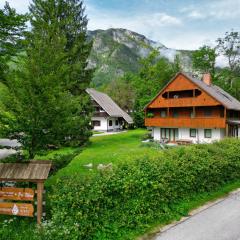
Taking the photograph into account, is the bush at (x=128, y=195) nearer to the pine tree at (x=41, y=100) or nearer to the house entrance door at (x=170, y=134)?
the pine tree at (x=41, y=100)

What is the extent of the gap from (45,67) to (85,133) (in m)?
19.2

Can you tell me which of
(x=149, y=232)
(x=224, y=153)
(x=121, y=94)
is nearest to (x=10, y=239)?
(x=149, y=232)

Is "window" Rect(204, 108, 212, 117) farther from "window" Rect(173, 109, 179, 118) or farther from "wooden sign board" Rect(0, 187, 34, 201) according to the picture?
"wooden sign board" Rect(0, 187, 34, 201)

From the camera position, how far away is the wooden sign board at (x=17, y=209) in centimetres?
961

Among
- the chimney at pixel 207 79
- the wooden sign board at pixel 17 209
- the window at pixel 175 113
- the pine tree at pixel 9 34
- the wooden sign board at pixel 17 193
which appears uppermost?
the chimney at pixel 207 79

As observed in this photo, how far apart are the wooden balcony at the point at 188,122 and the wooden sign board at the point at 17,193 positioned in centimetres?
2909

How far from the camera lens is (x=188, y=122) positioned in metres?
37.7

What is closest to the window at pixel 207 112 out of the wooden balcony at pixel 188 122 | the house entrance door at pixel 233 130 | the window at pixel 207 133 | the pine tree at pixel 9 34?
the wooden balcony at pixel 188 122

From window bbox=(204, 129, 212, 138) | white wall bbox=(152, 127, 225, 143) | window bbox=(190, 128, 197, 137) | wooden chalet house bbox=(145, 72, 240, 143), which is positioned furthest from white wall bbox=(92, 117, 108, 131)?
window bbox=(204, 129, 212, 138)

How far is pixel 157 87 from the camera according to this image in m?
54.6

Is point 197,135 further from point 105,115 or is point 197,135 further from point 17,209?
point 17,209

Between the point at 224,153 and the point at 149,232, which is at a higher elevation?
the point at 224,153

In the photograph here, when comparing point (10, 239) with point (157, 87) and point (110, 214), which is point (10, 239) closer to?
point (110, 214)

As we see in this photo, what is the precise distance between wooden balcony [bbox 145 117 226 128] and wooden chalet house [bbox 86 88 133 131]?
1480cm
